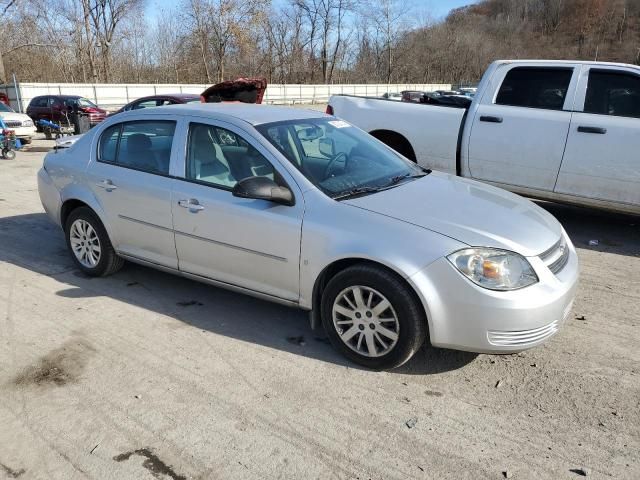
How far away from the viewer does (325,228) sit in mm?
3510

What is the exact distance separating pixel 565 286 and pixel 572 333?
85cm

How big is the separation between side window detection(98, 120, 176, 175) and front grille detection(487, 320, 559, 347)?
8.99ft

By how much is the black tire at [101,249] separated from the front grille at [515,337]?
3393 mm

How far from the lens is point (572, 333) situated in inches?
159

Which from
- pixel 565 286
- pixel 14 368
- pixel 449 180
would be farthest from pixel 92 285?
pixel 565 286

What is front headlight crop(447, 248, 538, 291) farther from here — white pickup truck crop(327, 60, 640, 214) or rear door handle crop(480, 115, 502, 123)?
rear door handle crop(480, 115, 502, 123)

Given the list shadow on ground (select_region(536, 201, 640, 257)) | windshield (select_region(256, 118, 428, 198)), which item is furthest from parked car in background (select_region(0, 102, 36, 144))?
shadow on ground (select_region(536, 201, 640, 257))

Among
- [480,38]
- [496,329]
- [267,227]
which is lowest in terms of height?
[496,329]

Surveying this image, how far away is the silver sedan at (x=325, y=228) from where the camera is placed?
126 inches

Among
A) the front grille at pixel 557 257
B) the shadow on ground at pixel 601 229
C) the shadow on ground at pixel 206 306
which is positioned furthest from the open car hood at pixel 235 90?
the front grille at pixel 557 257

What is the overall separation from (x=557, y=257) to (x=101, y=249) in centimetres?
377

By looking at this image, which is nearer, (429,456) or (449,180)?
(429,456)

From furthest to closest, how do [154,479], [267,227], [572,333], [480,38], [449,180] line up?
[480,38], [449,180], [572,333], [267,227], [154,479]

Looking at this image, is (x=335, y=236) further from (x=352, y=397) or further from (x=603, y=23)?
(x=603, y=23)
